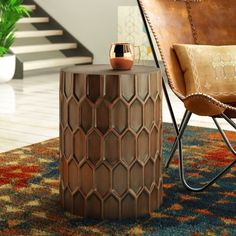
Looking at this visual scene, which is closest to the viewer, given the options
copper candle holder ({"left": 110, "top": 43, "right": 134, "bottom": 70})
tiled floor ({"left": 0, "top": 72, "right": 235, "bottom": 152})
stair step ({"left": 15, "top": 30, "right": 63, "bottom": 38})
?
copper candle holder ({"left": 110, "top": 43, "right": 134, "bottom": 70})

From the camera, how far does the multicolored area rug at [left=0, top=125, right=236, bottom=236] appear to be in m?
1.96

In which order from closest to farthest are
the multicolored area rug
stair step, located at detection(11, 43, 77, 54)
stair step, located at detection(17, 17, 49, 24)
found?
the multicolored area rug
stair step, located at detection(11, 43, 77, 54)
stair step, located at detection(17, 17, 49, 24)

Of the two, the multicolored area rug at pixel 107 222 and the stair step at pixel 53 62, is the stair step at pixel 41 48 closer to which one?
the stair step at pixel 53 62

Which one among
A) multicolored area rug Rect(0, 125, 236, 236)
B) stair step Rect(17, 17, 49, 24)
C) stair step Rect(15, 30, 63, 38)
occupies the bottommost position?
multicolored area rug Rect(0, 125, 236, 236)

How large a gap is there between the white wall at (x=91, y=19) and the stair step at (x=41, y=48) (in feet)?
0.75

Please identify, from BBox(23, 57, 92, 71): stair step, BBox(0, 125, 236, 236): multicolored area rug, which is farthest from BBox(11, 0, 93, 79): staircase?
BBox(0, 125, 236, 236): multicolored area rug

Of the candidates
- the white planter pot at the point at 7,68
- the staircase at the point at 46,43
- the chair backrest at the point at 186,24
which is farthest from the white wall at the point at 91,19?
the chair backrest at the point at 186,24

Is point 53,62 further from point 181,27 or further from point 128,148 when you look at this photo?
point 128,148

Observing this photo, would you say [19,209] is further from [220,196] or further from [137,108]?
[220,196]

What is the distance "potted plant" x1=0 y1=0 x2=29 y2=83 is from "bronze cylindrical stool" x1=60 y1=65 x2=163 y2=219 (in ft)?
13.2

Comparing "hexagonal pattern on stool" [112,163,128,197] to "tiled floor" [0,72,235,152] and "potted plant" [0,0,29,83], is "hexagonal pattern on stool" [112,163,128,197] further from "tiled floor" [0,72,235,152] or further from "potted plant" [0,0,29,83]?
"potted plant" [0,0,29,83]

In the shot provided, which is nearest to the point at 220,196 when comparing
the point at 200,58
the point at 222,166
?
the point at 222,166

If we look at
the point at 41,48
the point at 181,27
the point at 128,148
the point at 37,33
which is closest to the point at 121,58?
the point at 128,148

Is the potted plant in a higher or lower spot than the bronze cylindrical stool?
higher
